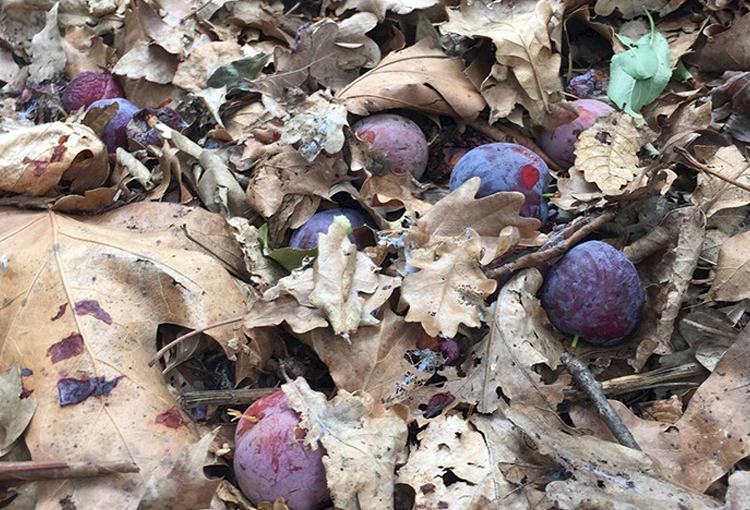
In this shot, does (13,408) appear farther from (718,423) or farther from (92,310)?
(718,423)

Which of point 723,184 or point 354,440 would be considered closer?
point 354,440

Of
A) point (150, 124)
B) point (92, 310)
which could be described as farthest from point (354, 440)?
point (150, 124)

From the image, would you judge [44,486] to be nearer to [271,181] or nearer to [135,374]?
[135,374]

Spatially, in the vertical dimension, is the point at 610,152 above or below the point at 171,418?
above

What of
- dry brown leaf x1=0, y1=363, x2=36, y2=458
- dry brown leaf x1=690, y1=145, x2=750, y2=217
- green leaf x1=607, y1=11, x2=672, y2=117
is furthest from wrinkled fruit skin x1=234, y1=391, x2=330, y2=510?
green leaf x1=607, y1=11, x2=672, y2=117

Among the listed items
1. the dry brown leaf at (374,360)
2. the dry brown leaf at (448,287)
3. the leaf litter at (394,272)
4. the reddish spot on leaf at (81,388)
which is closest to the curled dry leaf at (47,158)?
the leaf litter at (394,272)

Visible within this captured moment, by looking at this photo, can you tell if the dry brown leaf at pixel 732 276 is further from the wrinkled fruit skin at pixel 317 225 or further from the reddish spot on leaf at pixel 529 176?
the wrinkled fruit skin at pixel 317 225

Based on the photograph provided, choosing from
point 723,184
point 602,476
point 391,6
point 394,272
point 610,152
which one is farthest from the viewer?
point 391,6
